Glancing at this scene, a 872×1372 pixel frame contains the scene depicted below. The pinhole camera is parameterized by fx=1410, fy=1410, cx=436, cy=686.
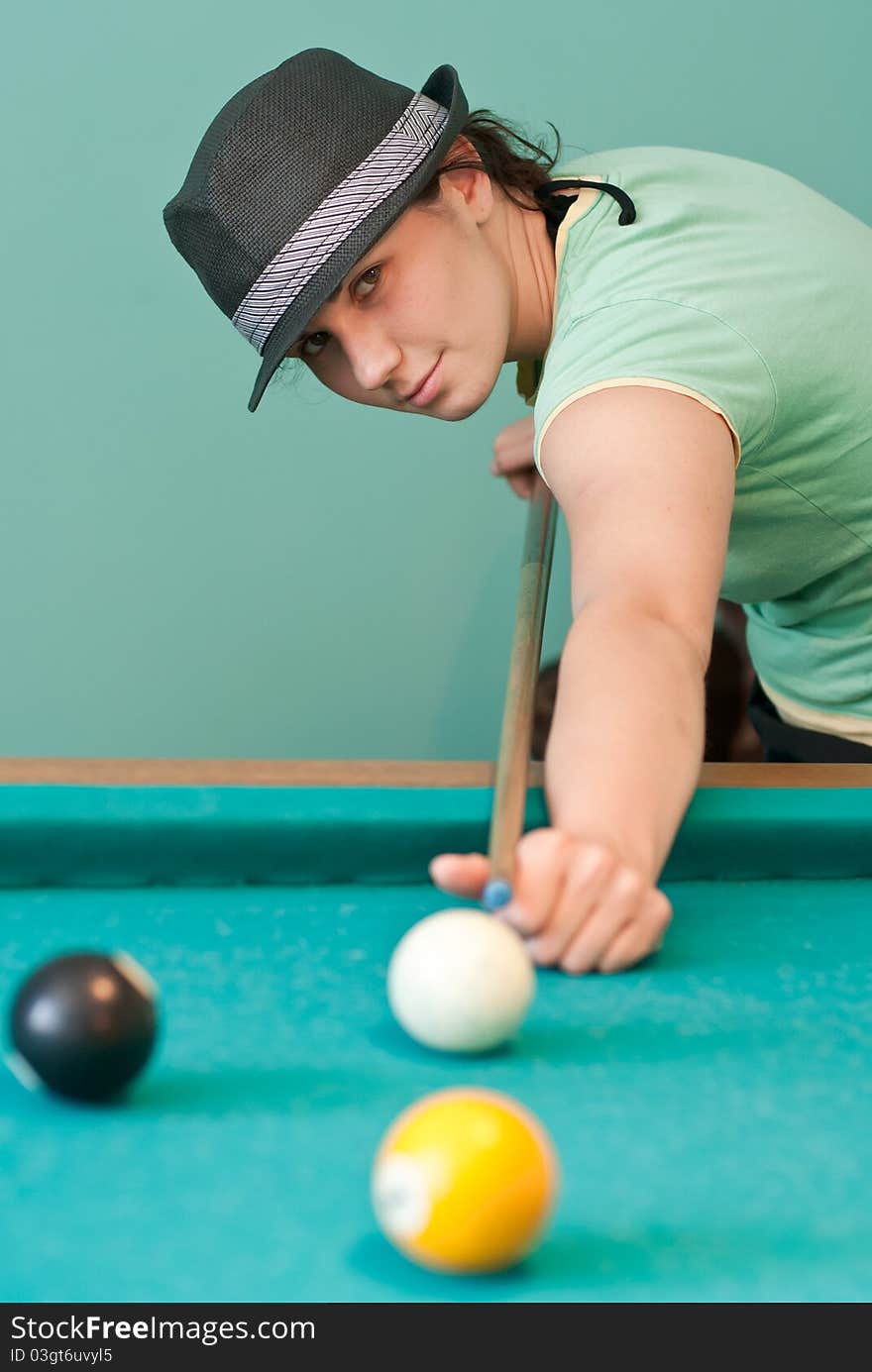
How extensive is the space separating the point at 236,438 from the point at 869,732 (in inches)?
66.8

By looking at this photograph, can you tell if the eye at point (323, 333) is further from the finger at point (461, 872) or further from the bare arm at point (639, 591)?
the finger at point (461, 872)

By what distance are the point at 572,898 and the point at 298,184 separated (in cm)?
82

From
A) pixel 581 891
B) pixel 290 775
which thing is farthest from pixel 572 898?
pixel 290 775

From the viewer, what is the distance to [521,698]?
1.36 meters

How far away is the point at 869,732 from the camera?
1.89 metres

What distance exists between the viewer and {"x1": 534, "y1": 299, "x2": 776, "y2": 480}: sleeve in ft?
4.03

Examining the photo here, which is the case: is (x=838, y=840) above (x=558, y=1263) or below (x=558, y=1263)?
below

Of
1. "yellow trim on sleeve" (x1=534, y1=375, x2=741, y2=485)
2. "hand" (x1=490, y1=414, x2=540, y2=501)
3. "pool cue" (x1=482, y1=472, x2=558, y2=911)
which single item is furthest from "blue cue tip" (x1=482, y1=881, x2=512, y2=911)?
"hand" (x1=490, y1=414, x2=540, y2=501)

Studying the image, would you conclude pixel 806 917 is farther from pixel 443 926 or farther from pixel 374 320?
pixel 374 320

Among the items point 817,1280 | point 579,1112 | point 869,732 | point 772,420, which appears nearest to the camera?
point 817,1280

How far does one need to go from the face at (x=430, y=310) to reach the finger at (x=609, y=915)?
2.27ft

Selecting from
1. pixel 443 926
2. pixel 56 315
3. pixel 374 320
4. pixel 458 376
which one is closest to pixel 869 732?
pixel 458 376

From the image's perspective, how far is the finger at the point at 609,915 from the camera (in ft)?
3.40

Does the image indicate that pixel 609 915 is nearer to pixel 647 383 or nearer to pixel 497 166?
pixel 647 383
